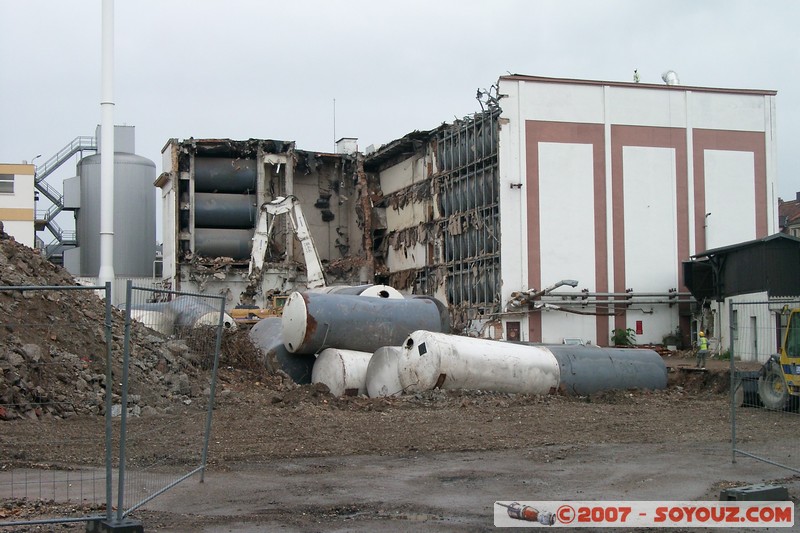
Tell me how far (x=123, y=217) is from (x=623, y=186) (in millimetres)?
33989

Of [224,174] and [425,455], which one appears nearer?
[425,455]

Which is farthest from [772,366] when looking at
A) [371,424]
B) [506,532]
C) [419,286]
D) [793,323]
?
[419,286]

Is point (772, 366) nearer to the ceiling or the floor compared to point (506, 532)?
nearer to the ceiling

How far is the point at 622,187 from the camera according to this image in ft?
127

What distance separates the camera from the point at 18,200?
52.9 m

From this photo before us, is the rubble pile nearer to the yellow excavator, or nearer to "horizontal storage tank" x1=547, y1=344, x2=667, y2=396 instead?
the yellow excavator

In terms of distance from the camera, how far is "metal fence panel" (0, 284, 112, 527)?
344 inches

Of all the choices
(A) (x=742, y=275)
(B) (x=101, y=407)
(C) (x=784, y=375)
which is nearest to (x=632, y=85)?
(A) (x=742, y=275)

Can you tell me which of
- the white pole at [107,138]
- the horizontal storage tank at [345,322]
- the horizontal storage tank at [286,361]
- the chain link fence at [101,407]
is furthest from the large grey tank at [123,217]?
the chain link fence at [101,407]

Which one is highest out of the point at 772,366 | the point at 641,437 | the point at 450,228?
the point at 450,228

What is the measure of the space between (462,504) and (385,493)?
101 centimetres

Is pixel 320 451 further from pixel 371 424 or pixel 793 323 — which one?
pixel 793 323

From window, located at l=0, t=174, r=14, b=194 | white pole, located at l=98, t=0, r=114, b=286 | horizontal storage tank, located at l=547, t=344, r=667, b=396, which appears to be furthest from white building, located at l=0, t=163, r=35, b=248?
horizontal storage tank, located at l=547, t=344, r=667, b=396

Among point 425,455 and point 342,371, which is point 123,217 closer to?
point 342,371
